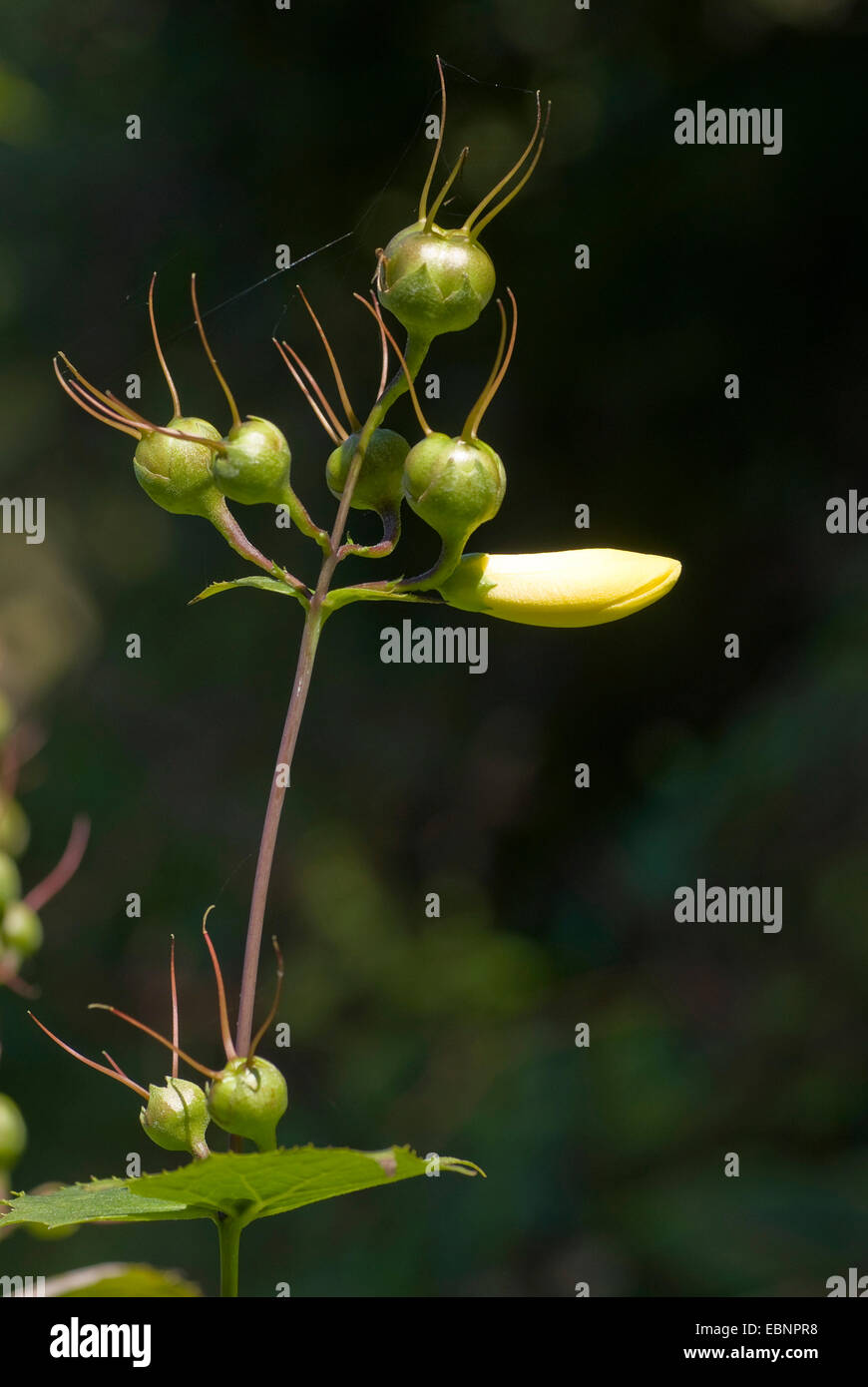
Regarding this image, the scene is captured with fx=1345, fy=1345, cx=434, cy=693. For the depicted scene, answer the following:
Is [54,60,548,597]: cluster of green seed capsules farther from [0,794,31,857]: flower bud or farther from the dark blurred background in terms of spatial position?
the dark blurred background

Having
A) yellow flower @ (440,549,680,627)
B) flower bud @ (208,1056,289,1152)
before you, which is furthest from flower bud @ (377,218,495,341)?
flower bud @ (208,1056,289,1152)

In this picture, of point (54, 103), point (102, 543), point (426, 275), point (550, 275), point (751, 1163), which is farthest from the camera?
point (102, 543)

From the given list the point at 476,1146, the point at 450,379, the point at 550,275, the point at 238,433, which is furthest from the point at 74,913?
the point at 238,433

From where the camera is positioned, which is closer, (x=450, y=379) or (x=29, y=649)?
(x=450, y=379)

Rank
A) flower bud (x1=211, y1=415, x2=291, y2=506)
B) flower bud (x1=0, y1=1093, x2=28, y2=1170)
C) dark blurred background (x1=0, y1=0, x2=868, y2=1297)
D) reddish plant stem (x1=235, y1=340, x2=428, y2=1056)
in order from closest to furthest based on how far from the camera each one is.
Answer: reddish plant stem (x1=235, y1=340, x2=428, y2=1056) → flower bud (x1=211, y1=415, x2=291, y2=506) → flower bud (x1=0, y1=1093, x2=28, y2=1170) → dark blurred background (x1=0, y1=0, x2=868, y2=1297)

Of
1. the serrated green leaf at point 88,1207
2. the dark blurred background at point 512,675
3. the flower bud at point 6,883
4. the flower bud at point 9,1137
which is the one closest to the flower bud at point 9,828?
the flower bud at point 6,883

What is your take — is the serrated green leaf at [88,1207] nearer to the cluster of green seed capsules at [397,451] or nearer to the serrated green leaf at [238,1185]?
the serrated green leaf at [238,1185]

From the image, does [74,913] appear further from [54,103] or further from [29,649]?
[54,103]
